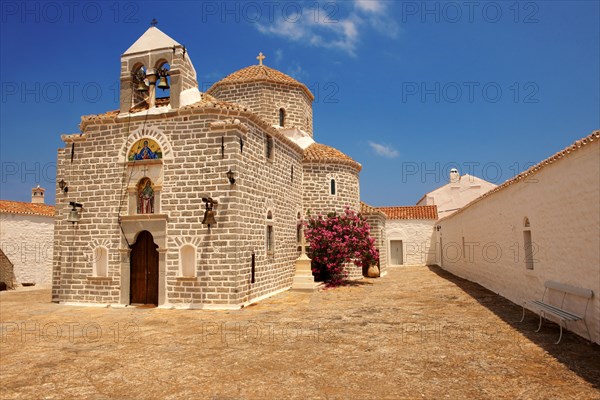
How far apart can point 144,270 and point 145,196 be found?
215 cm

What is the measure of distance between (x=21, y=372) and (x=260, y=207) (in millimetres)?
7969

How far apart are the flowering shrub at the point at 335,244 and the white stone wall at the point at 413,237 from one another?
44.4ft

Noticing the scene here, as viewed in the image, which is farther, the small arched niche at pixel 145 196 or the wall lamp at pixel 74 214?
the wall lamp at pixel 74 214

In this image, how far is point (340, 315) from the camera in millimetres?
10125

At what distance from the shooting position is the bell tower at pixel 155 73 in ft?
40.9

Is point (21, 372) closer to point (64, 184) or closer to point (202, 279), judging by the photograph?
point (202, 279)

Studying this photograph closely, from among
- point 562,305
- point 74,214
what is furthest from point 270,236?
point 562,305

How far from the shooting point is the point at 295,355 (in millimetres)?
6645

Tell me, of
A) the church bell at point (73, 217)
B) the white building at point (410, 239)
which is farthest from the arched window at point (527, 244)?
the white building at point (410, 239)

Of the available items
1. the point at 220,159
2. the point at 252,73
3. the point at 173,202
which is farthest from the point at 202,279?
the point at 252,73

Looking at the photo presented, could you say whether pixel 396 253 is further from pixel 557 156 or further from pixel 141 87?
pixel 557 156

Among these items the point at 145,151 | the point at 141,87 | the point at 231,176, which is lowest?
the point at 231,176

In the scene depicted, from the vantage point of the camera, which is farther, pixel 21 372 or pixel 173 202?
pixel 173 202

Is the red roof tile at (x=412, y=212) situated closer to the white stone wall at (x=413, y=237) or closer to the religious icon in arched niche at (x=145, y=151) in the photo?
the white stone wall at (x=413, y=237)
